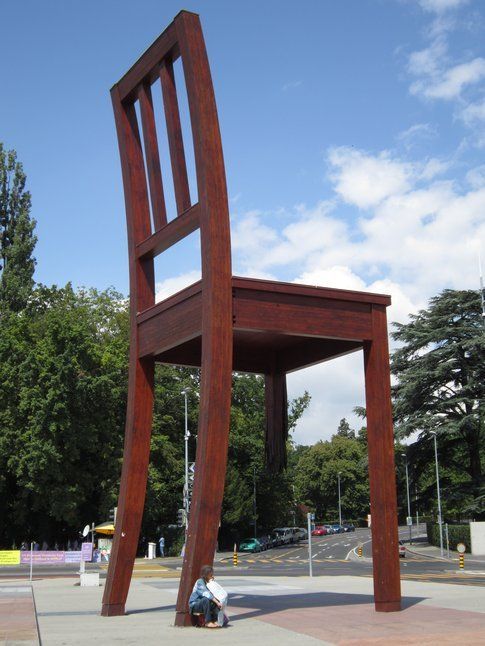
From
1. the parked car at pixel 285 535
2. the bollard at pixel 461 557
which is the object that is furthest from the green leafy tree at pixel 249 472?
the bollard at pixel 461 557

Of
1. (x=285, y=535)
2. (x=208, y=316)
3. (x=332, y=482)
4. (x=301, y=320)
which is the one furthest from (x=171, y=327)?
(x=332, y=482)

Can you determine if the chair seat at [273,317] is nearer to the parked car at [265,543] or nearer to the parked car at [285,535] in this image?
the parked car at [265,543]

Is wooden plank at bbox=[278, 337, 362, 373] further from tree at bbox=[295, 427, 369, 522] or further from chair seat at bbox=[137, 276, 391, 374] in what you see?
tree at bbox=[295, 427, 369, 522]

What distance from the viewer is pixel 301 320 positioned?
1372 centimetres

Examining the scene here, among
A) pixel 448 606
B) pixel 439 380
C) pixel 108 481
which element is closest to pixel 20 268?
pixel 108 481

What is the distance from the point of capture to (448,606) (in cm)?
1505

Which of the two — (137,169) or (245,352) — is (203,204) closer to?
(137,169)

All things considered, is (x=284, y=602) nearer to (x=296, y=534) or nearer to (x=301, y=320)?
(x=301, y=320)

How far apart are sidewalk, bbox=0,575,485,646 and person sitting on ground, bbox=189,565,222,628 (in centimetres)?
27

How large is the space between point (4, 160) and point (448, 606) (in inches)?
1996

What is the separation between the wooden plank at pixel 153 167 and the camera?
14.5 meters

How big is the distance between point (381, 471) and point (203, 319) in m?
Result: 4.09

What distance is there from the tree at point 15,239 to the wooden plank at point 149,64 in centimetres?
3941

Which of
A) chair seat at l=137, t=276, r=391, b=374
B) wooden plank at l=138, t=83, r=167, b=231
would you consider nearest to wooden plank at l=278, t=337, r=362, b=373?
chair seat at l=137, t=276, r=391, b=374
